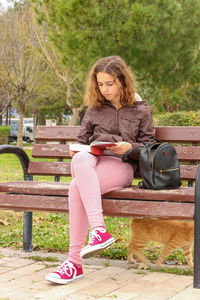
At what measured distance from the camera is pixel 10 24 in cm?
2005

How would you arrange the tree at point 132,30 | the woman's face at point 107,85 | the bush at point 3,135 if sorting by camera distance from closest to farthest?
the woman's face at point 107,85, the tree at point 132,30, the bush at point 3,135

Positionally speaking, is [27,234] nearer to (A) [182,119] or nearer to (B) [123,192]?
(B) [123,192]

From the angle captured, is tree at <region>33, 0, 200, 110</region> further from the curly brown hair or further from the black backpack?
the black backpack

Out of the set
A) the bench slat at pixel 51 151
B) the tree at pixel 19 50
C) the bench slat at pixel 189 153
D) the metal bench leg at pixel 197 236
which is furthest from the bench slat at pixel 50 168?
the tree at pixel 19 50

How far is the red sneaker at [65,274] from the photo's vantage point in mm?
3160

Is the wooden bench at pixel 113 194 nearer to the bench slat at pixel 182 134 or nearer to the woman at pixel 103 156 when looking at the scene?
the bench slat at pixel 182 134

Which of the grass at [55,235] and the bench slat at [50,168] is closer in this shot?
the grass at [55,235]

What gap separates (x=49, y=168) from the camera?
14.0 feet

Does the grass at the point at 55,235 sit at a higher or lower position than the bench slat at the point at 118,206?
lower

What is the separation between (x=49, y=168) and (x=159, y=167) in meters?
1.30

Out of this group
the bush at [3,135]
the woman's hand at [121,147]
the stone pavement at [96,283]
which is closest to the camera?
the stone pavement at [96,283]

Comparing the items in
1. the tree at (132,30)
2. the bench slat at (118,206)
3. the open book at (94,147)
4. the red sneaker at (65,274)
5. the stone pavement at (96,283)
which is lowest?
the stone pavement at (96,283)

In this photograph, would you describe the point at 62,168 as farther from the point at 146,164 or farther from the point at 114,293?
the point at 114,293

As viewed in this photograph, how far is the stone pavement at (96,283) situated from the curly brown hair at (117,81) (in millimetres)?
1204
